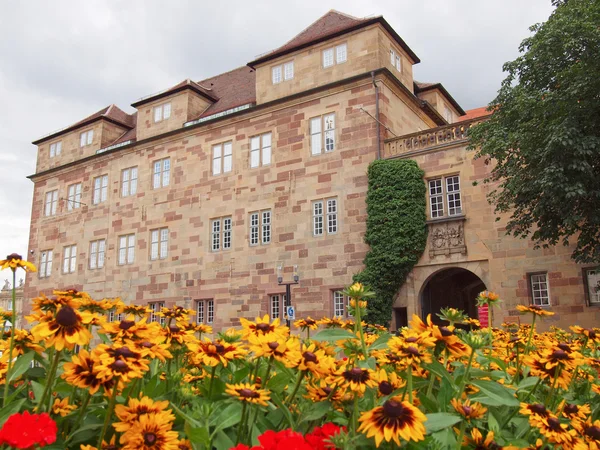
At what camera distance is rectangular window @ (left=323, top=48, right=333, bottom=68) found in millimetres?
24000

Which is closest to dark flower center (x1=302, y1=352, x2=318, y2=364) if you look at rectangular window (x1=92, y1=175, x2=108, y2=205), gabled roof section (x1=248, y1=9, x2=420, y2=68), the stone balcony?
the stone balcony

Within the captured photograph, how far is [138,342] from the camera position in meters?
2.07

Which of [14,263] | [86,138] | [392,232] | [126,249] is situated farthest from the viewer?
[86,138]

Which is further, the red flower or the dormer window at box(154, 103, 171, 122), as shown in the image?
the dormer window at box(154, 103, 171, 122)

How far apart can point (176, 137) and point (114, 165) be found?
4654 mm

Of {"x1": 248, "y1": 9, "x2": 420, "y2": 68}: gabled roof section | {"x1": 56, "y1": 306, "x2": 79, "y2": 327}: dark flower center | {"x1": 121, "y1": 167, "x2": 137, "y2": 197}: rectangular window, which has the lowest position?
{"x1": 56, "y1": 306, "x2": 79, "y2": 327}: dark flower center

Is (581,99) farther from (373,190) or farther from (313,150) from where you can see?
(313,150)

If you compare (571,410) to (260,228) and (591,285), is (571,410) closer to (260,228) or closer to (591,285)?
(591,285)

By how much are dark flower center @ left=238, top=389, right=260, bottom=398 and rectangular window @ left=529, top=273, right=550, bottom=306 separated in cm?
1819

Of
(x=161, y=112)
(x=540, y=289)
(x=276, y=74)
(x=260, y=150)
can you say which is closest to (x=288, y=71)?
(x=276, y=74)

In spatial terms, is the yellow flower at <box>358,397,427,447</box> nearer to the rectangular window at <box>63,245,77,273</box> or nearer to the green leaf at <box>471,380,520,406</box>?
the green leaf at <box>471,380,520,406</box>

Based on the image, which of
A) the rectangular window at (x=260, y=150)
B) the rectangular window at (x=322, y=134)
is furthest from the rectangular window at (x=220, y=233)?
the rectangular window at (x=322, y=134)

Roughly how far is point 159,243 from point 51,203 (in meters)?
9.94

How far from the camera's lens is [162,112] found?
29.2 metres
